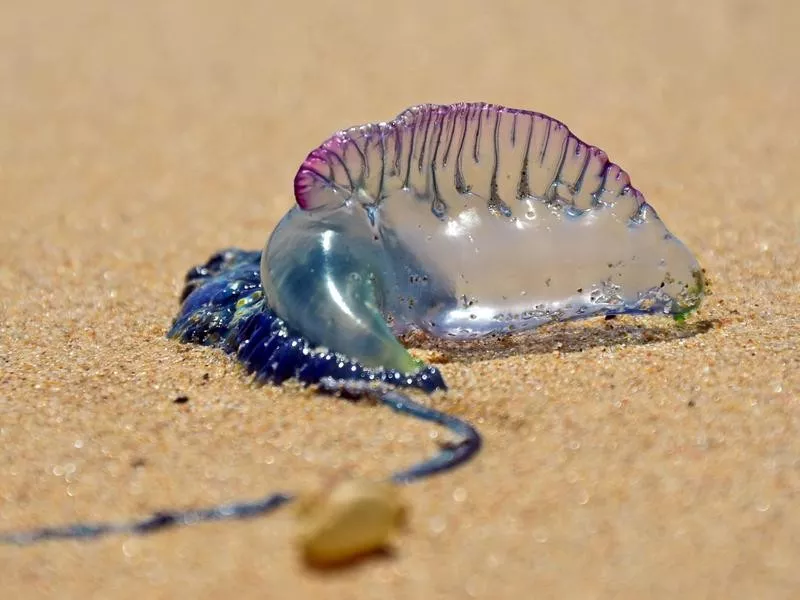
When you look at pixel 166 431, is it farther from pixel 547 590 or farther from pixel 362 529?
pixel 547 590

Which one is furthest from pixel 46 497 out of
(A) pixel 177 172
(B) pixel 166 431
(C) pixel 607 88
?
(C) pixel 607 88

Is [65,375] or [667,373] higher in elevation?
[667,373]

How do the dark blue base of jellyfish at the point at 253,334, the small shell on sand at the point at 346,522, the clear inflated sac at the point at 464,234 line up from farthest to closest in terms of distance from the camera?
1. the clear inflated sac at the point at 464,234
2. the dark blue base of jellyfish at the point at 253,334
3. the small shell on sand at the point at 346,522

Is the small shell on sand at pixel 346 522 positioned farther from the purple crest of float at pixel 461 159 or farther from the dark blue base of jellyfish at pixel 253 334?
the purple crest of float at pixel 461 159

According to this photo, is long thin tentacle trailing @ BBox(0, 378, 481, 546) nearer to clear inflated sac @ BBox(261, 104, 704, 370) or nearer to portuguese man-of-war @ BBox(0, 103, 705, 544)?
portuguese man-of-war @ BBox(0, 103, 705, 544)

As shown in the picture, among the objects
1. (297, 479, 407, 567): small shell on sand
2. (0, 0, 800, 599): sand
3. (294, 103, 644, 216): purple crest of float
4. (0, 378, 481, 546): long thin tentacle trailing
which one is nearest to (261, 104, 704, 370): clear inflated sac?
(294, 103, 644, 216): purple crest of float

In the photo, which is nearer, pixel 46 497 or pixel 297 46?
pixel 46 497

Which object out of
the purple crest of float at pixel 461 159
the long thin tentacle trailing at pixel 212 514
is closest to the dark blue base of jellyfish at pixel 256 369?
the long thin tentacle trailing at pixel 212 514
